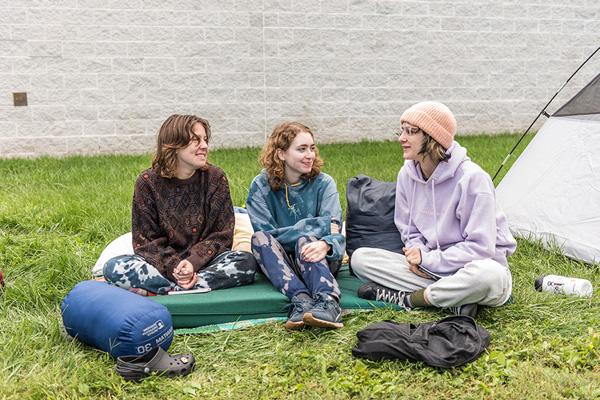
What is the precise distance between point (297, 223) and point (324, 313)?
2.47 ft

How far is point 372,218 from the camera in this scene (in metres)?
4.52

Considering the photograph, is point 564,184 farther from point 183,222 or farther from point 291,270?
point 183,222

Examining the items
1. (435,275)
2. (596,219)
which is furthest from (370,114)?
(435,275)

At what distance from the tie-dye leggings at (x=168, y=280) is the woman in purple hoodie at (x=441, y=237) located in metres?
0.68

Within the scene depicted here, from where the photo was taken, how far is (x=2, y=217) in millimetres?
5590

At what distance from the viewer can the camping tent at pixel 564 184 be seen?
480 centimetres

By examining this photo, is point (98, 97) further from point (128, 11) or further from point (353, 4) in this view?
point (353, 4)

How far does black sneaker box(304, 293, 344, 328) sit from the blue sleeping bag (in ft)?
2.32

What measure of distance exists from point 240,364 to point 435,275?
1.24 m

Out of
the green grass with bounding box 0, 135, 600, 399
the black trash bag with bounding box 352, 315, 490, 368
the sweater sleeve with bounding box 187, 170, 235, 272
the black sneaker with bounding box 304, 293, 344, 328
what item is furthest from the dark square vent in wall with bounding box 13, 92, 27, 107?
the black trash bag with bounding box 352, 315, 490, 368

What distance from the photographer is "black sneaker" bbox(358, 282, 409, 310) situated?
3.94m

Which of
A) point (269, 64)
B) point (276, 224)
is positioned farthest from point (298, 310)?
point (269, 64)

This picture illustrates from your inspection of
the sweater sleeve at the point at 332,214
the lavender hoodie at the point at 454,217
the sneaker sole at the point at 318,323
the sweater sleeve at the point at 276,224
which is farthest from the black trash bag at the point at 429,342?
the sweater sleeve at the point at 276,224

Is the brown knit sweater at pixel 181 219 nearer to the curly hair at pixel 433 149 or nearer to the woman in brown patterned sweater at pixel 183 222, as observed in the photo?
the woman in brown patterned sweater at pixel 183 222
